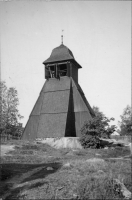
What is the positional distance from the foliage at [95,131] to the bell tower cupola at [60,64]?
36.3ft

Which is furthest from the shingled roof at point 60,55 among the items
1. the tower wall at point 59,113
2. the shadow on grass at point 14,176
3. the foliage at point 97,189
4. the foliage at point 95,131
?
the foliage at point 97,189

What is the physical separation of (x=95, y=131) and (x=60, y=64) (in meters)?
14.3

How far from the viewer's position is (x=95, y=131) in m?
24.6

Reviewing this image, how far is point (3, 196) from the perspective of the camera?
836 centimetres

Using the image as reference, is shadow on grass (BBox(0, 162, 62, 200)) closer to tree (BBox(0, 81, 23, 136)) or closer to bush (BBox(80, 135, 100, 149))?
bush (BBox(80, 135, 100, 149))

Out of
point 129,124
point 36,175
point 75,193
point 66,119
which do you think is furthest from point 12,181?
point 129,124

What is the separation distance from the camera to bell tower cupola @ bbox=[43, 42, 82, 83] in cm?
3456

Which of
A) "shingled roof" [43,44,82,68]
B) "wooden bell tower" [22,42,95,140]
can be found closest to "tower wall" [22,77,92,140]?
"wooden bell tower" [22,42,95,140]

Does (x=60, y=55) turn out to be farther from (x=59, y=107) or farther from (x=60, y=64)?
(x=59, y=107)

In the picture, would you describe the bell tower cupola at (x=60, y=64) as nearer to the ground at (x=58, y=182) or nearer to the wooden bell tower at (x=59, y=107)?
the wooden bell tower at (x=59, y=107)

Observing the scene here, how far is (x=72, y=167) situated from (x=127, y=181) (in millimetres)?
3105

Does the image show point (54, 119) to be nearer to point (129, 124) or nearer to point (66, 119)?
point (66, 119)

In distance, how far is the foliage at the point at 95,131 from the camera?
24750 mm

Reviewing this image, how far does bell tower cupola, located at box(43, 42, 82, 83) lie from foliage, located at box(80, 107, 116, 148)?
11.1 m
